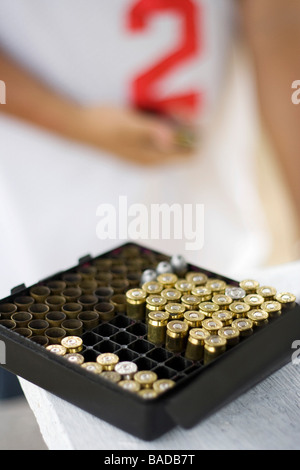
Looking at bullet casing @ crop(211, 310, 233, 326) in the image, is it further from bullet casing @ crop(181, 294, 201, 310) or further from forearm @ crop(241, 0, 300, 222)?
forearm @ crop(241, 0, 300, 222)

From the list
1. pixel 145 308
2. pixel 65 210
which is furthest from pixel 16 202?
pixel 145 308

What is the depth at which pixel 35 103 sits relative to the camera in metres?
1.18

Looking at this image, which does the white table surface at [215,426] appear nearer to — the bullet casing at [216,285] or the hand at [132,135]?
the bullet casing at [216,285]

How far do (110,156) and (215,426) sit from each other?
2.31 feet

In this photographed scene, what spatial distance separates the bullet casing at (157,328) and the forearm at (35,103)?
0.57m

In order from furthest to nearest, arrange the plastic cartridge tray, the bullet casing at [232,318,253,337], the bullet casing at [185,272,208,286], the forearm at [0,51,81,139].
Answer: the forearm at [0,51,81,139] < the bullet casing at [185,272,208,286] < the bullet casing at [232,318,253,337] < the plastic cartridge tray

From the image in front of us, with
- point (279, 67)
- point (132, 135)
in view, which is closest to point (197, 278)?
point (132, 135)

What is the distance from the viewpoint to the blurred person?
3.86 ft

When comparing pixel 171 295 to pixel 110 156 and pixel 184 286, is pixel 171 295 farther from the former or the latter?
pixel 110 156

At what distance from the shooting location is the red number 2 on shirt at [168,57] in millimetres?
1239

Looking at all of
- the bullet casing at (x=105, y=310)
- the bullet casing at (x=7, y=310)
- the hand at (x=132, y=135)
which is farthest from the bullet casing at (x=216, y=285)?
the hand at (x=132, y=135)

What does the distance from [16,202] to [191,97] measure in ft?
1.26

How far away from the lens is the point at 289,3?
1309 millimetres

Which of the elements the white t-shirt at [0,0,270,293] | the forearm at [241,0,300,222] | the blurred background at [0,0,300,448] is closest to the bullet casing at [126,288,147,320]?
the blurred background at [0,0,300,448]
